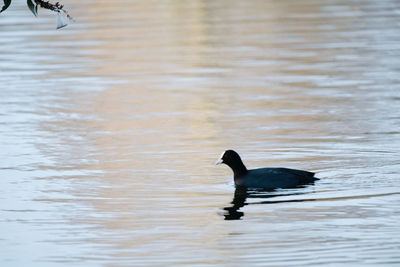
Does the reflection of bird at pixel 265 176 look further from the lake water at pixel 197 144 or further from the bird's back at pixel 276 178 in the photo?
→ the lake water at pixel 197 144

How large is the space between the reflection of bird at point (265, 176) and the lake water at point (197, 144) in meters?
0.18

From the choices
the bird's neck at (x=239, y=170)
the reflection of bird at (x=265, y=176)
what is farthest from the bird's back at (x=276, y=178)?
the bird's neck at (x=239, y=170)

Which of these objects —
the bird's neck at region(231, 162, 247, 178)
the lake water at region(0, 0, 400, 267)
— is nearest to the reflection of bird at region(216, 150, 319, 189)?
the bird's neck at region(231, 162, 247, 178)

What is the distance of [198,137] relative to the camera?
58.0 ft

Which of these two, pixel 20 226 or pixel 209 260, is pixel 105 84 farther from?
pixel 209 260

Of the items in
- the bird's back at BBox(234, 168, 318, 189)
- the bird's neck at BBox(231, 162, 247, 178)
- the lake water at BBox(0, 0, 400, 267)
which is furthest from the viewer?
the bird's neck at BBox(231, 162, 247, 178)

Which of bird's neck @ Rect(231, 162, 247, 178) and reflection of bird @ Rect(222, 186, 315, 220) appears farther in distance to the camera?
bird's neck @ Rect(231, 162, 247, 178)

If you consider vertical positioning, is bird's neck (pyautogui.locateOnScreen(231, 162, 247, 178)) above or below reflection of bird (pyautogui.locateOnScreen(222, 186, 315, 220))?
above

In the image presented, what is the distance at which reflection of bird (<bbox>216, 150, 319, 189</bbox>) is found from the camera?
13984 millimetres

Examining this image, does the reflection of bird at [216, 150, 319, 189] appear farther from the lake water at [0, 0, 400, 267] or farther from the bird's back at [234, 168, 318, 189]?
the lake water at [0, 0, 400, 267]

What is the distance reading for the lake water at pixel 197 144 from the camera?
11484 millimetres

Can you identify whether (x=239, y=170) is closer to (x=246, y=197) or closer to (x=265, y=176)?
(x=265, y=176)

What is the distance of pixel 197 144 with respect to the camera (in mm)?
17047

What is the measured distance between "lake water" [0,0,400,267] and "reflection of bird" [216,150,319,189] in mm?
184
